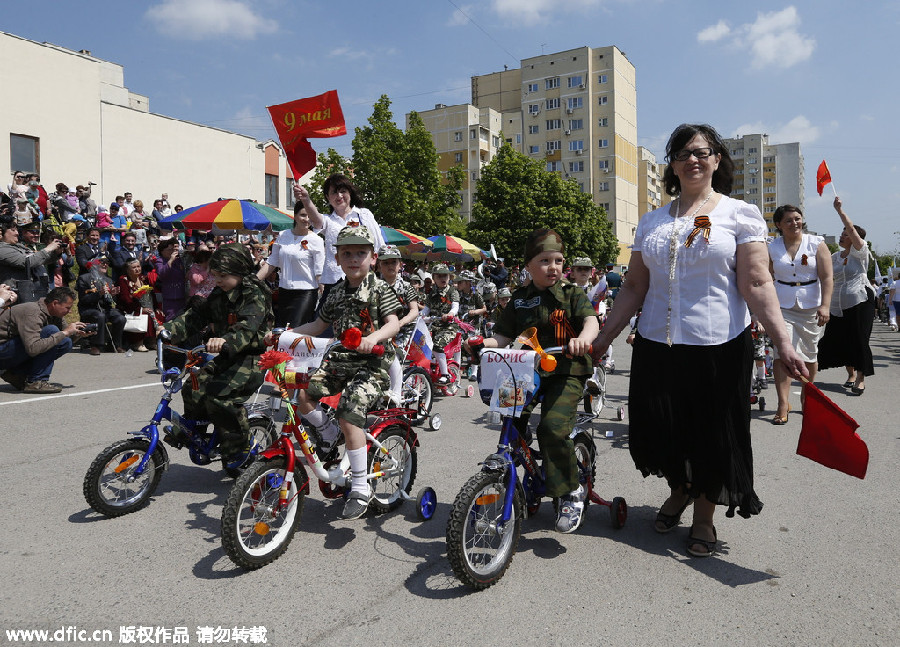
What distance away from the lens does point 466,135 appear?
84.7 m

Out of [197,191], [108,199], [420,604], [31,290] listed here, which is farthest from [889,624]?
[197,191]

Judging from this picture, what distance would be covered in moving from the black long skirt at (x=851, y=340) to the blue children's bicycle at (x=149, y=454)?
7858mm

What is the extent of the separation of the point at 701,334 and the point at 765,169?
597 ft

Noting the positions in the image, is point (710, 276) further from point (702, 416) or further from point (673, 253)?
point (702, 416)

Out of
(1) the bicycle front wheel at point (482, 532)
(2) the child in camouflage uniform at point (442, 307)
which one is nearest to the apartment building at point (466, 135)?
(2) the child in camouflage uniform at point (442, 307)

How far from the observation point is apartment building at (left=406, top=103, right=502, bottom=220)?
84.2 m

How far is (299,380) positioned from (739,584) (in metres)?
2.47

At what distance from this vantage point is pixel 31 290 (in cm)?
966

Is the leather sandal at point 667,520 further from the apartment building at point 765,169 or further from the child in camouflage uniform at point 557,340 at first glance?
the apartment building at point 765,169

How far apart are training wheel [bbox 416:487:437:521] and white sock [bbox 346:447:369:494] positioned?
1.22 feet

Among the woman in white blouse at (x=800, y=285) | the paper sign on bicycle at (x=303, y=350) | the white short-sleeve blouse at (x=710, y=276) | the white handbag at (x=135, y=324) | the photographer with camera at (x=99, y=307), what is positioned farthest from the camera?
the white handbag at (x=135, y=324)

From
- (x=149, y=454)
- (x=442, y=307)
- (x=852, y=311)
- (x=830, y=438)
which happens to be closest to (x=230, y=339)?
(x=149, y=454)

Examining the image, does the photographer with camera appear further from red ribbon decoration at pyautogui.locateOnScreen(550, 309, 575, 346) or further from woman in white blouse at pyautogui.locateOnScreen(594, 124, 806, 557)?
woman in white blouse at pyautogui.locateOnScreen(594, 124, 806, 557)

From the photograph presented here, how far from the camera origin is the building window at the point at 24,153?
2838cm
